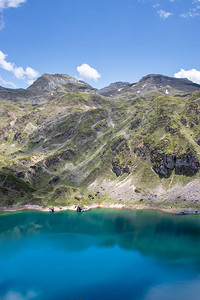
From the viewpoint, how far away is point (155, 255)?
83.9 m

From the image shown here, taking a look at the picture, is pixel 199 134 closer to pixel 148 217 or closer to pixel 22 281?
pixel 148 217

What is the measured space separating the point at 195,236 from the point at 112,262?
150ft

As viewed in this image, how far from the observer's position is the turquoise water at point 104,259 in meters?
62.0

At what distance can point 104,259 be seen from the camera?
83562mm

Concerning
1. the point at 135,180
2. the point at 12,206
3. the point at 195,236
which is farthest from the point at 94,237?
the point at 12,206

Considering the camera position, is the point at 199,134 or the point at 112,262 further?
the point at 199,134

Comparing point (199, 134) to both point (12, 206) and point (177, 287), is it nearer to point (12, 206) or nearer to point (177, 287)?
point (177, 287)

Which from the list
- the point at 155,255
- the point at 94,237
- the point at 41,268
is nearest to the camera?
the point at 41,268

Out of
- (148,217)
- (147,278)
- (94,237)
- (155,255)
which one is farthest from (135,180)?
(147,278)

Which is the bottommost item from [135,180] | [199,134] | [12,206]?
[12,206]

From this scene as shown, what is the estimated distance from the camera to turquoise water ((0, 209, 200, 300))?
62.0m

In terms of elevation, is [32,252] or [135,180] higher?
[135,180]

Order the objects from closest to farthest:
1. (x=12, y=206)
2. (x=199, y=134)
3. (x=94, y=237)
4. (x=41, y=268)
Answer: (x=41, y=268) < (x=94, y=237) < (x=12, y=206) < (x=199, y=134)

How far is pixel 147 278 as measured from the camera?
67.6 metres
